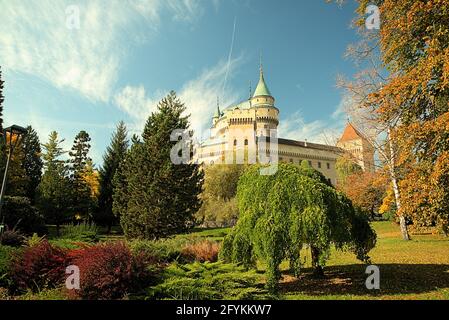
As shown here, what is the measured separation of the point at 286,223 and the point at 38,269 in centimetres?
674

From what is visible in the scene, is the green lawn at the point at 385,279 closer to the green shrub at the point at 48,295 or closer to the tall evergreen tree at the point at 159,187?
the green shrub at the point at 48,295

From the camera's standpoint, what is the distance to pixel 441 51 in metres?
8.65

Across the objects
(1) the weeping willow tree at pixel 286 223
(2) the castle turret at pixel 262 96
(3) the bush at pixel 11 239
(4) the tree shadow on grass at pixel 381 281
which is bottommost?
(4) the tree shadow on grass at pixel 381 281

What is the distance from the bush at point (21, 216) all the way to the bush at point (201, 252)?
12931 mm

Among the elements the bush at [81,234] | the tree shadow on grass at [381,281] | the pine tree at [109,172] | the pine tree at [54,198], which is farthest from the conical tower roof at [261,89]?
the tree shadow on grass at [381,281]

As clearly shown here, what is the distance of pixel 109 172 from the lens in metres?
37.9

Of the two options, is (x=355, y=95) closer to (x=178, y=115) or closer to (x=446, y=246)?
(x=446, y=246)

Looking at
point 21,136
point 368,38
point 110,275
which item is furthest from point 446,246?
point 21,136

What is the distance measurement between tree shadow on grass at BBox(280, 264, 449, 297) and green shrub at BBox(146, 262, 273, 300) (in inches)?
70.2

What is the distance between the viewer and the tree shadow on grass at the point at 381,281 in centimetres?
841

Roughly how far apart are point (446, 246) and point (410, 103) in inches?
433

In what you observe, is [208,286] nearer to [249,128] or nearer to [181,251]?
[181,251]

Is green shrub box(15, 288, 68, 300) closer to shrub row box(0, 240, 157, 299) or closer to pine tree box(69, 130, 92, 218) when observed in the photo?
shrub row box(0, 240, 157, 299)

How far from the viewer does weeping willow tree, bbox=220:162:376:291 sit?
7.89 m
